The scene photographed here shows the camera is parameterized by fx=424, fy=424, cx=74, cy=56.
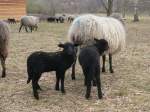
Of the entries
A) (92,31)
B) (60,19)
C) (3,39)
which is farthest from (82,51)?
(60,19)

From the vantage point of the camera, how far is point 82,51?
8.77 m

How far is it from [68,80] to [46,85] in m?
0.79

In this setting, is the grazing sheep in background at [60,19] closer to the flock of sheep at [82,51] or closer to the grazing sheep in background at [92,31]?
the flock of sheep at [82,51]

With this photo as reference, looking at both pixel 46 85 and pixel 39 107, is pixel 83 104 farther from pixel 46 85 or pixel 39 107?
pixel 46 85

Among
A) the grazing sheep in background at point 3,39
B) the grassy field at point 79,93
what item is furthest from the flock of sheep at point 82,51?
the grassy field at point 79,93

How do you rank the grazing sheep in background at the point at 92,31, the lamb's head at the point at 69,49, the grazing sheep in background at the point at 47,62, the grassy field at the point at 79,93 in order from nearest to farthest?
the grassy field at the point at 79,93 → the grazing sheep in background at the point at 47,62 → the lamb's head at the point at 69,49 → the grazing sheep in background at the point at 92,31

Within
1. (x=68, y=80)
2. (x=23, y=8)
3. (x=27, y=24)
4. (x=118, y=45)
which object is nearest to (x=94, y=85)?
(x=68, y=80)

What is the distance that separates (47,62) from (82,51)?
0.76 meters

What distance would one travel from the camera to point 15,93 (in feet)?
30.0

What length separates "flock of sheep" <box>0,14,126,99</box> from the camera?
862 cm

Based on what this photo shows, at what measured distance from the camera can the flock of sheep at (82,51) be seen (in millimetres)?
8617

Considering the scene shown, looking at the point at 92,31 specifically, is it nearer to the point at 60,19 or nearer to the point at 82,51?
the point at 82,51

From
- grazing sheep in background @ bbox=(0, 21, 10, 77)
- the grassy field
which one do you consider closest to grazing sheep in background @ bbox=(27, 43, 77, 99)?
the grassy field

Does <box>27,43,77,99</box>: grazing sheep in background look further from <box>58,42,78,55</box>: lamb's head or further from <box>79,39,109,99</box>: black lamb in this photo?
<box>79,39,109,99</box>: black lamb
